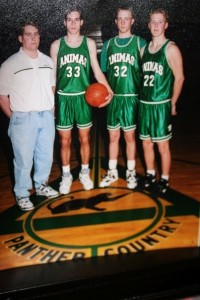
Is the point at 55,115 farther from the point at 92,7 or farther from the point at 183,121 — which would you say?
the point at 183,121

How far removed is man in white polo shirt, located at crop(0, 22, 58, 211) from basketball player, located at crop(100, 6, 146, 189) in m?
0.51

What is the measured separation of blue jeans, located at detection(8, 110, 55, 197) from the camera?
2.48 meters

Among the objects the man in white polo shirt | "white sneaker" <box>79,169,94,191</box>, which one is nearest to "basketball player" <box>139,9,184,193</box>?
"white sneaker" <box>79,169,94,191</box>

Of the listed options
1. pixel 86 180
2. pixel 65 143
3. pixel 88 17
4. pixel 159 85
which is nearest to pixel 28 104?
pixel 65 143

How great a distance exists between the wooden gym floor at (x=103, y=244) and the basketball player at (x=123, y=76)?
449 millimetres

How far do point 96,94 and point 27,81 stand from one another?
1.83ft

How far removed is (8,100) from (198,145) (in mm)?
2863

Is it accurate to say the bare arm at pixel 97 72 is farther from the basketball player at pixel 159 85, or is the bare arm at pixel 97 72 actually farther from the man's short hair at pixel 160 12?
the man's short hair at pixel 160 12

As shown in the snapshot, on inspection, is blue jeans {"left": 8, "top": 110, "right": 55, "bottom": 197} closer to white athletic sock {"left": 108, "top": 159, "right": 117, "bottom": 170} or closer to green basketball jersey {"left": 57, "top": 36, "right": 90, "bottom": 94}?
green basketball jersey {"left": 57, "top": 36, "right": 90, "bottom": 94}

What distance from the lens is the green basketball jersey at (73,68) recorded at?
244cm

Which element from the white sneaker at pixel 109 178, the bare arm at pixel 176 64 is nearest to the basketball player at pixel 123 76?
the white sneaker at pixel 109 178

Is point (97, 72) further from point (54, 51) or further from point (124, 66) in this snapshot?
point (54, 51)

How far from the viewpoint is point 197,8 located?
2.11m

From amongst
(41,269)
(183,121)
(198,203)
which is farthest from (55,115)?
(183,121)
